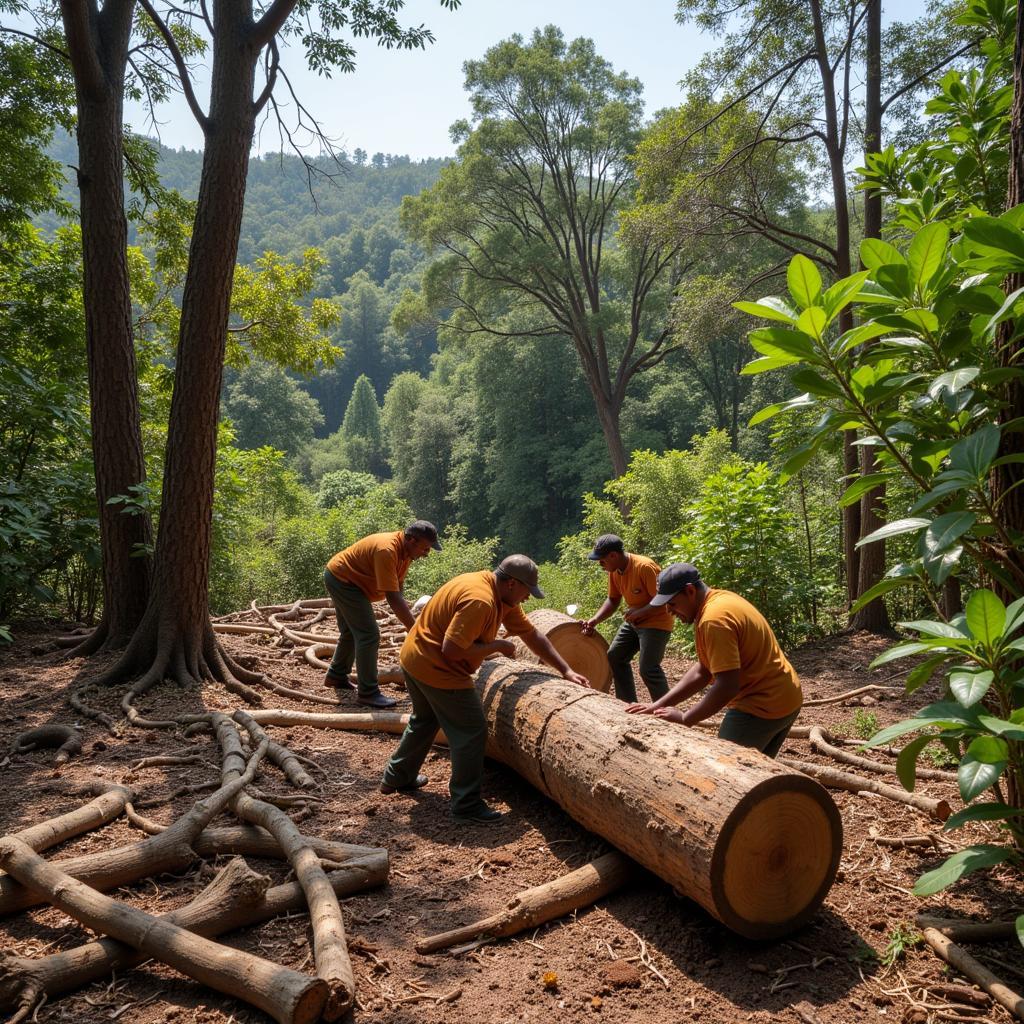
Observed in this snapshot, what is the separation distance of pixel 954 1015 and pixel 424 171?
7685 inches

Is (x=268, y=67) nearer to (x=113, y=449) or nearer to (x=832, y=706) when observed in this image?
(x=113, y=449)

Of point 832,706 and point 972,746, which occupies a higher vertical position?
point 972,746

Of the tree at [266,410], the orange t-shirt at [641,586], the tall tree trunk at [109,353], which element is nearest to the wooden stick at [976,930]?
the orange t-shirt at [641,586]

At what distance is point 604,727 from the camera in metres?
4.13

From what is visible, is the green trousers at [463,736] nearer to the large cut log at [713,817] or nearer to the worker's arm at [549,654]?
the worker's arm at [549,654]

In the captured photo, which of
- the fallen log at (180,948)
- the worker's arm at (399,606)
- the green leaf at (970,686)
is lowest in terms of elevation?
the fallen log at (180,948)

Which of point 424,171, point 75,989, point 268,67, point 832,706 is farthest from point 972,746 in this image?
point 424,171

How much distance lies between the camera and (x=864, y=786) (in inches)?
→ 184

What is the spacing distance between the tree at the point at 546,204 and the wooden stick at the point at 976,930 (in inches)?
832

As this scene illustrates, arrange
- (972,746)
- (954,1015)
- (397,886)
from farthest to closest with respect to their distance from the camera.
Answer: (397,886), (954,1015), (972,746)

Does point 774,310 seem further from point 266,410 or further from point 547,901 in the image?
point 266,410

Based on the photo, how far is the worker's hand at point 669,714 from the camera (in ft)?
13.9

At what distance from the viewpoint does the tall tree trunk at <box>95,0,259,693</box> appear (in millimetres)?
6785

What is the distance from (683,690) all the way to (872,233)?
782cm
